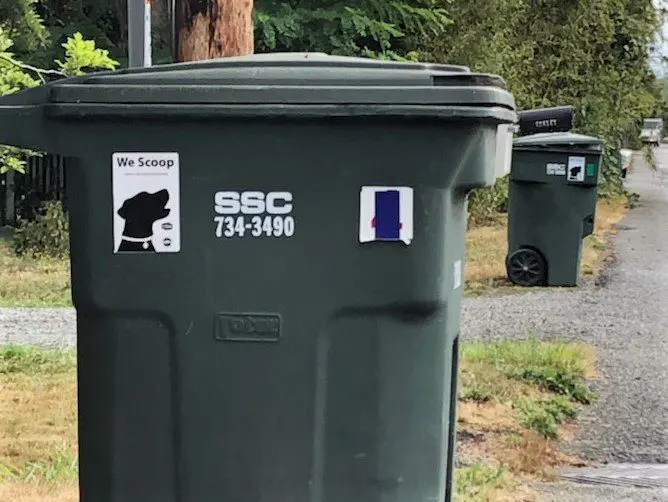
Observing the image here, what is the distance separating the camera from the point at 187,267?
237cm

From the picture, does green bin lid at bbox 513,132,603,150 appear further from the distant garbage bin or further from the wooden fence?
the distant garbage bin

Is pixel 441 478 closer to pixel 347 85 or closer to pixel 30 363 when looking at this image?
pixel 347 85

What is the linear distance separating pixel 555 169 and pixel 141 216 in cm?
722

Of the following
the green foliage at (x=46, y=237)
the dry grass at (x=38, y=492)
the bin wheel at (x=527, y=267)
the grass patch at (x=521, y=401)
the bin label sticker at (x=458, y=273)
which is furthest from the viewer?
the green foliage at (x=46, y=237)

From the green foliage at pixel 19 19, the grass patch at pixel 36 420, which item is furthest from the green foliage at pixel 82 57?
the green foliage at pixel 19 19

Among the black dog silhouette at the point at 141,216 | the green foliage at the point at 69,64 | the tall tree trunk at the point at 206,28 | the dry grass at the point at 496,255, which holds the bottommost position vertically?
the dry grass at the point at 496,255

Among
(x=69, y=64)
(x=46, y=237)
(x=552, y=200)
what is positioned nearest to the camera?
(x=69, y=64)

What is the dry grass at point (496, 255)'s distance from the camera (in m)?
9.81

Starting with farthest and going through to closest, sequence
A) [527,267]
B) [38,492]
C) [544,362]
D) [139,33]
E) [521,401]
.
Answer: [527,267] → [544,362] → [521,401] → [139,33] → [38,492]

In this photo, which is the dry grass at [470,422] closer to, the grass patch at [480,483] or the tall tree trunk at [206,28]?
the grass patch at [480,483]

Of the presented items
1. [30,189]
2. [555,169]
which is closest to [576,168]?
[555,169]

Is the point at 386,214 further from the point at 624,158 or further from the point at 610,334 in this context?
the point at 624,158

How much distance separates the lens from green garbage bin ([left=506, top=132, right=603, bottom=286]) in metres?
9.05

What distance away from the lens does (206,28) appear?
4.76 metres
